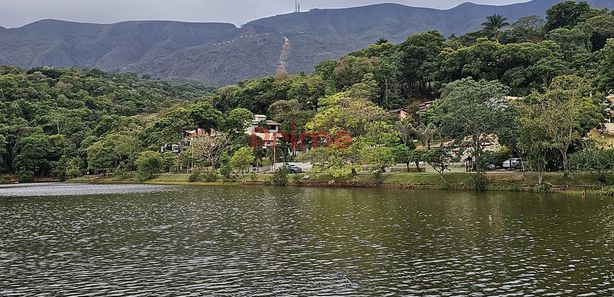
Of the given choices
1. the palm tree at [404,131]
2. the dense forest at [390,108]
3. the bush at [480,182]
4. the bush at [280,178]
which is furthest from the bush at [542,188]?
the bush at [280,178]

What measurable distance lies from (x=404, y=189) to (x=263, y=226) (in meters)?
27.9

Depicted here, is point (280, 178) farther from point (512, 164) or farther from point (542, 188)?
point (542, 188)

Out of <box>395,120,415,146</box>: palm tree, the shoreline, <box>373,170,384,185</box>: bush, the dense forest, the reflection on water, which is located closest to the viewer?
the shoreline

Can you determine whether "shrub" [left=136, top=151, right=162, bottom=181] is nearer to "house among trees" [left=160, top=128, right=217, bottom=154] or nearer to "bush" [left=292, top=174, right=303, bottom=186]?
"house among trees" [left=160, top=128, right=217, bottom=154]

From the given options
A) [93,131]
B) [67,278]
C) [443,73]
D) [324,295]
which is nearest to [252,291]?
[324,295]

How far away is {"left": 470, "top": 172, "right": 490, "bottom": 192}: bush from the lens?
5059 centimetres

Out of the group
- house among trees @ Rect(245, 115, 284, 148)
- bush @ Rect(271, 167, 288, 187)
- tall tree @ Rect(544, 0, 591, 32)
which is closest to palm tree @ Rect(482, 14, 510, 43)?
tall tree @ Rect(544, 0, 591, 32)

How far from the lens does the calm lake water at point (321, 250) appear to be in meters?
16.1

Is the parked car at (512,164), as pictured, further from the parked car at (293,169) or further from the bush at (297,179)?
the parked car at (293,169)

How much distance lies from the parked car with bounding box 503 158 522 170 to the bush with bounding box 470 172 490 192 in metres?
7.26

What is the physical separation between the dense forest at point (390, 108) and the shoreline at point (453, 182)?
1.29 meters

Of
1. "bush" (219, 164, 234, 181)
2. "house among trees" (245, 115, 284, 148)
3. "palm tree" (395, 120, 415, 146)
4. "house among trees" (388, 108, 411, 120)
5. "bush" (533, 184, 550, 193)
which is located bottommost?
"bush" (533, 184, 550, 193)

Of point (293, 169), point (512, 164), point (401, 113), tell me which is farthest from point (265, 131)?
point (512, 164)

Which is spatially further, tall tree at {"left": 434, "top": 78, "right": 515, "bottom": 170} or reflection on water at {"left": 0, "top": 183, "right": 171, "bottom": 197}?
reflection on water at {"left": 0, "top": 183, "right": 171, "bottom": 197}
